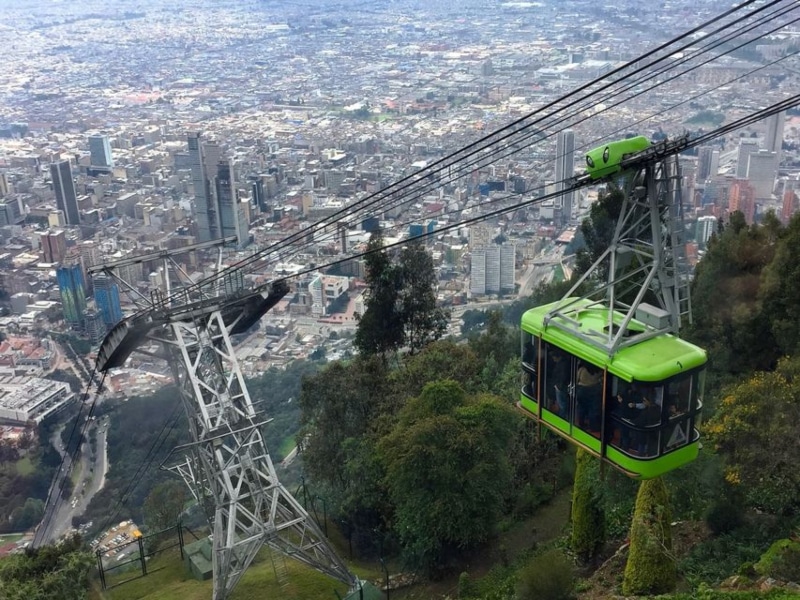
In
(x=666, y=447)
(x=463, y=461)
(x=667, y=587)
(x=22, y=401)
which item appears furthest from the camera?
(x=22, y=401)

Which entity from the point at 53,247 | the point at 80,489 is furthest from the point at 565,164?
the point at 53,247

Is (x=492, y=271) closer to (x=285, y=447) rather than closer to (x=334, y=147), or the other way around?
(x=285, y=447)

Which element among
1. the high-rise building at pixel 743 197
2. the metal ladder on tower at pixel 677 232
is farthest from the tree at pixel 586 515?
the high-rise building at pixel 743 197

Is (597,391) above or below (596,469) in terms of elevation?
above

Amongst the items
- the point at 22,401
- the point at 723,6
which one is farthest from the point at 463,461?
the point at 723,6

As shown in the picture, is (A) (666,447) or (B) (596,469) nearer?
(A) (666,447)

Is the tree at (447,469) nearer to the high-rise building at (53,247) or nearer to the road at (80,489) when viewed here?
the road at (80,489)

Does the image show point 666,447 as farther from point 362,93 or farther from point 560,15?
point 560,15
